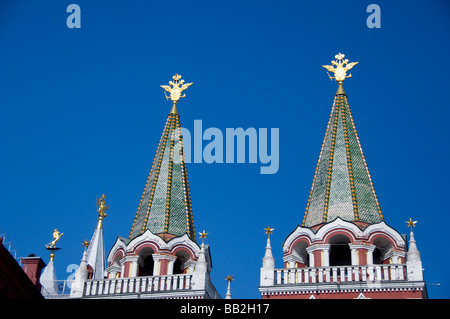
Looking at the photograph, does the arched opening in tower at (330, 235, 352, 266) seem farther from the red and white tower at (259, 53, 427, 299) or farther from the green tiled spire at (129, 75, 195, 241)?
the green tiled spire at (129, 75, 195, 241)

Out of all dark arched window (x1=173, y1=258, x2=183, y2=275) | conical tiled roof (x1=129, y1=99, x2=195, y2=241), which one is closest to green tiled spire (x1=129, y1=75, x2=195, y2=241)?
conical tiled roof (x1=129, y1=99, x2=195, y2=241)

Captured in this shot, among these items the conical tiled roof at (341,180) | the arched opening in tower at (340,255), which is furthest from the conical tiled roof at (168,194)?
the arched opening in tower at (340,255)

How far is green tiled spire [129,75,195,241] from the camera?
105 feet

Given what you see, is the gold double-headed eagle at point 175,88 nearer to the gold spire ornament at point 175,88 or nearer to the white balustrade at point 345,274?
the gold spire ornament at point 175,88

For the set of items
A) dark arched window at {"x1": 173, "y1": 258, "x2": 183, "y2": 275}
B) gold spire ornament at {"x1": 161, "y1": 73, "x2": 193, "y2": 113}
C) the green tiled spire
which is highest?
gold spire ornament at {"x1": 161, "y1": 73, "x2": 193, "y2": 113}

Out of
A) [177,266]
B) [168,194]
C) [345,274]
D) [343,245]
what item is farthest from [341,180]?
[177,266]

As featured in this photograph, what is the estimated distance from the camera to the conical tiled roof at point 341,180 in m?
30.7

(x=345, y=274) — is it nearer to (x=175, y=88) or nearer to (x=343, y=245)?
(x=343, y=245)

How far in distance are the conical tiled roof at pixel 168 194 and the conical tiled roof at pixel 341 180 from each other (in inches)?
159

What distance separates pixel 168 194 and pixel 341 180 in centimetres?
563

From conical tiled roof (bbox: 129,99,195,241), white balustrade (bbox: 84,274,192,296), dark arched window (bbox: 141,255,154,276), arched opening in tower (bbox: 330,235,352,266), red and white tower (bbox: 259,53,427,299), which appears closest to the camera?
red and white tower (bbox: 259,53,427,299)

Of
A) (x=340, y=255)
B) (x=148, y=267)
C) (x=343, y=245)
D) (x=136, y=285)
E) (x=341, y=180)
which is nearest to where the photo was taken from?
(x=136, y=285)

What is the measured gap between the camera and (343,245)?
101 feet
